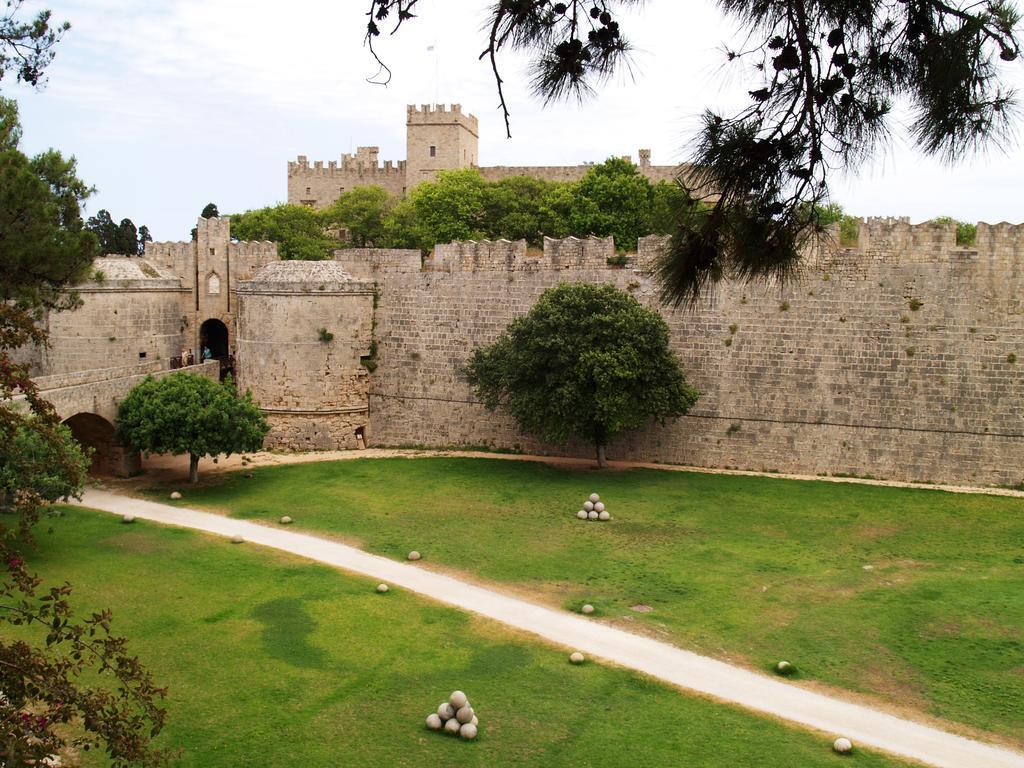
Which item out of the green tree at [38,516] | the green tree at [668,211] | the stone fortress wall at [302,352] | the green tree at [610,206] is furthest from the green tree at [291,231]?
the green tree at [668,211]

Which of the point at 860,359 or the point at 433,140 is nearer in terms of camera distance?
the point at 860,359

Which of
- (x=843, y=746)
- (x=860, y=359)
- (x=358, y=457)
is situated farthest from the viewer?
(x=358, y=457)

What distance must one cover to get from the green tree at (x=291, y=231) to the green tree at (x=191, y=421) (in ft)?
55.9

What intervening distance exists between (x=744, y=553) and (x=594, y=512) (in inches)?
133

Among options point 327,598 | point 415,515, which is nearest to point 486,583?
point 327,598

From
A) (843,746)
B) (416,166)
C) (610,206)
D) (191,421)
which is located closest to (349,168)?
(416,166)

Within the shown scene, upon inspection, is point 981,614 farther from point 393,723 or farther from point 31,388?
point 31,388

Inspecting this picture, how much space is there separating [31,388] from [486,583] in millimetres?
10842

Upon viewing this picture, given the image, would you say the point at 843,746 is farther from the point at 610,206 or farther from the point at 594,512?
the point at 610,206

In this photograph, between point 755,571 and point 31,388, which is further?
point 755,571

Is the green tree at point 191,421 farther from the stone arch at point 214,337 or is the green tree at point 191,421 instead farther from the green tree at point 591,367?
the stone arch at point 214,337

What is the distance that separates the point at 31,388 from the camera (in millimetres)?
8352

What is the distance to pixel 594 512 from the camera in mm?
21406

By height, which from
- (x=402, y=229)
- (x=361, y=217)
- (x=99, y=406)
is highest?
(x=361, y=217)
